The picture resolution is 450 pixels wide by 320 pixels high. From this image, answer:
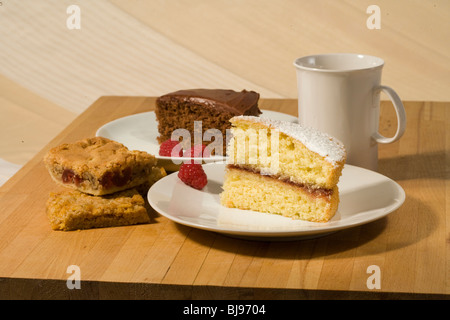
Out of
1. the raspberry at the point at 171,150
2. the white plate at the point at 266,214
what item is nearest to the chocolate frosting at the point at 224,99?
the raspberry at the point at 171,150

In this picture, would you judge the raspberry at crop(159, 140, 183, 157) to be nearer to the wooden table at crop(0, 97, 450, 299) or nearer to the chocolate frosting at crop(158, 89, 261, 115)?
the chocolate frosting at crop(158, 89, 261, 115)

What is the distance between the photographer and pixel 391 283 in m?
1.10

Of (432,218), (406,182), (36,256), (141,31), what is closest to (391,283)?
(432,218)

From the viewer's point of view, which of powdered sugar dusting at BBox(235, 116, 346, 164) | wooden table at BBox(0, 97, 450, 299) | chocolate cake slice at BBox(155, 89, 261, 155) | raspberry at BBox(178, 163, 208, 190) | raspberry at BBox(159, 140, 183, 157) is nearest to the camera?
wooden table at BBox(0, 97, 450, 299)

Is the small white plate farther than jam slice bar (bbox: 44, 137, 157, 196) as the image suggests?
Yes

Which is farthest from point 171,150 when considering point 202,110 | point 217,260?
point 217,260

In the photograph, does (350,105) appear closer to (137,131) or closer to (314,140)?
(314,140)

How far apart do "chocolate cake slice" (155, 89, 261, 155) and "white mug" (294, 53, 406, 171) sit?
188 mm

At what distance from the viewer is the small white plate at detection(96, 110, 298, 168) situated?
68.5 inches

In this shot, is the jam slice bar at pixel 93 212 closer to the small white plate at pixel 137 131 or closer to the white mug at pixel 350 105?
the small white plate at pixel 137 131

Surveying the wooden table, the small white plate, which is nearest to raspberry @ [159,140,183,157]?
the small white plate

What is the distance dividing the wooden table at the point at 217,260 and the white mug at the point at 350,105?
168 mm

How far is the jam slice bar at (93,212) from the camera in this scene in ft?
4.31

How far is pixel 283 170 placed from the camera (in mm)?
1348
